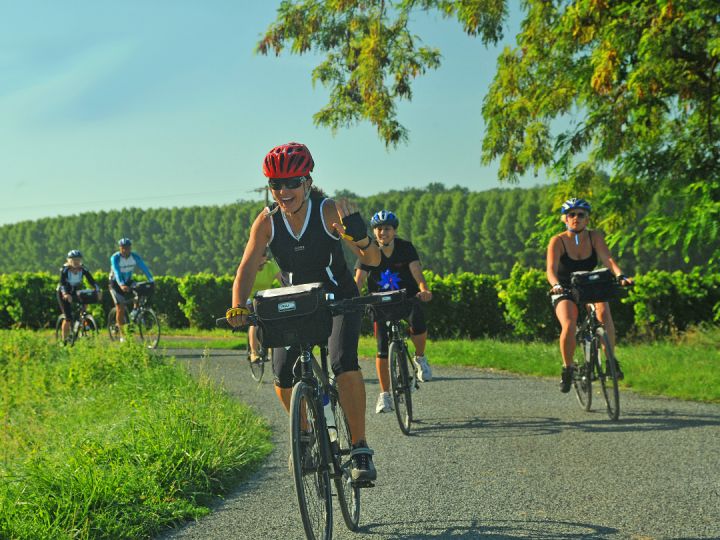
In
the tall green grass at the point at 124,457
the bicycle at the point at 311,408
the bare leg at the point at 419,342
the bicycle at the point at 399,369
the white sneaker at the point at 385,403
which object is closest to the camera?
the bicycle at the point at 311,408

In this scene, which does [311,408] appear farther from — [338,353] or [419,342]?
[419,342]

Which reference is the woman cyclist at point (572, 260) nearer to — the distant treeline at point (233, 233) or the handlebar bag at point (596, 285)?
the handlebar bag at point (596, 285)

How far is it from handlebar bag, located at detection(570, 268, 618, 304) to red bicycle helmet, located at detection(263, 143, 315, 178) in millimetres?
4215

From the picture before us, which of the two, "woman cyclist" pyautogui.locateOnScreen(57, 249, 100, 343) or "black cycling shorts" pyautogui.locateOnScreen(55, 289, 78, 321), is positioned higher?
"woman cyclist" pyautogui.locateOnScreen(57, 249, 100, 343)

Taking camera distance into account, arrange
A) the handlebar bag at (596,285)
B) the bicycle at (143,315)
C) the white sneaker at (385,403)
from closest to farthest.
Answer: the white sneaker at (385,403) → the handlebar bag at (596,285) → the bicycle at (143,315)

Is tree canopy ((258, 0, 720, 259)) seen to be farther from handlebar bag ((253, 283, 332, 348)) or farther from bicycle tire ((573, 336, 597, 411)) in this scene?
handlebar bag ((253, 283, 332, 348))

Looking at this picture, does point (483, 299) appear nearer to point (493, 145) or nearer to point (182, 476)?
point (493, 145)

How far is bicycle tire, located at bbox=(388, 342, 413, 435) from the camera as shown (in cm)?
770

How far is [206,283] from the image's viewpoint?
29.9 meters

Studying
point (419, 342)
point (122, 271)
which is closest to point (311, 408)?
point (419, 342)

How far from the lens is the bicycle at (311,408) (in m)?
4.09

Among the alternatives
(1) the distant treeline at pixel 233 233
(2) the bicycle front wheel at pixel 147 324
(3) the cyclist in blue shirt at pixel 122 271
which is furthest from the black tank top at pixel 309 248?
(1) the distant treeline at pixel 233 233

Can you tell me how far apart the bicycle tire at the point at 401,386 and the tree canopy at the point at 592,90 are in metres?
6.33

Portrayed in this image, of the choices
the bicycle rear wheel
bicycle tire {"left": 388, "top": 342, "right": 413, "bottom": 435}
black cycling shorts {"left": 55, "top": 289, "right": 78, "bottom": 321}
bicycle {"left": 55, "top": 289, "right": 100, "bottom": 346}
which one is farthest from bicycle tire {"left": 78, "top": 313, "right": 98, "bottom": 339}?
bicycle tire {"left": 388, "top": 342, "right": 413, "bottom": 435}
